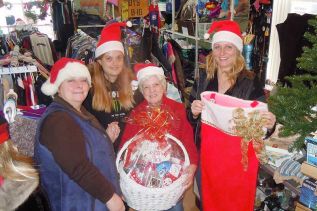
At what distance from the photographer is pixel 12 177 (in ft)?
4.12

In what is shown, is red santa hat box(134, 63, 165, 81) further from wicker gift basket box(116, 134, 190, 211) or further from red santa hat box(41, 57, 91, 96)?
wicker gift basket box(116, 134, 190, 211)

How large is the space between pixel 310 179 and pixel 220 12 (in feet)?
8.77

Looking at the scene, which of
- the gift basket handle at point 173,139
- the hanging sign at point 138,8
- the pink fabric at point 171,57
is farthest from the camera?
the hanging sign at point 138,8

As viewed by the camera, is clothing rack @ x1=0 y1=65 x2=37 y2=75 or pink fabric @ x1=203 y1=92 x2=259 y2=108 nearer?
pink fabric @ x1=203 y1=92 x2=259 y2=108

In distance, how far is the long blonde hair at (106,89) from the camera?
82.7 inches

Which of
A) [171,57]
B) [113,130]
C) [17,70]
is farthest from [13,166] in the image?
[171,57]

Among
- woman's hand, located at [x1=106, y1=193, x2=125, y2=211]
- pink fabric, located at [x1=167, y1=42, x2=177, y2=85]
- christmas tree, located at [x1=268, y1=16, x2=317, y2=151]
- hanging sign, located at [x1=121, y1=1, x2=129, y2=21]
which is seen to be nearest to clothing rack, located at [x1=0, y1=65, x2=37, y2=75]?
woman's hand, located at [x1=106, y1=193, x2=125, y2=211]

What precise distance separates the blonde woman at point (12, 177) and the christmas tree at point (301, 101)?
1.20 m

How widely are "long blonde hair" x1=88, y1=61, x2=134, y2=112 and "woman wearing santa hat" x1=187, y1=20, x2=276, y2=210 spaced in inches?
17.6

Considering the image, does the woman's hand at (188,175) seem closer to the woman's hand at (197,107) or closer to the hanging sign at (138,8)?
the woman's hand at (197,107)

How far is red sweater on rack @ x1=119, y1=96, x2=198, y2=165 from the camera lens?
2.01m

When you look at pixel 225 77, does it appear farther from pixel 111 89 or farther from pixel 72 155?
pixel 72 155

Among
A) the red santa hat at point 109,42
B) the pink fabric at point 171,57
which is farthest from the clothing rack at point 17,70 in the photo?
the pink fabric at point 171,57

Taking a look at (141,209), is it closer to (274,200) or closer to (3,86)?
(274,200)
